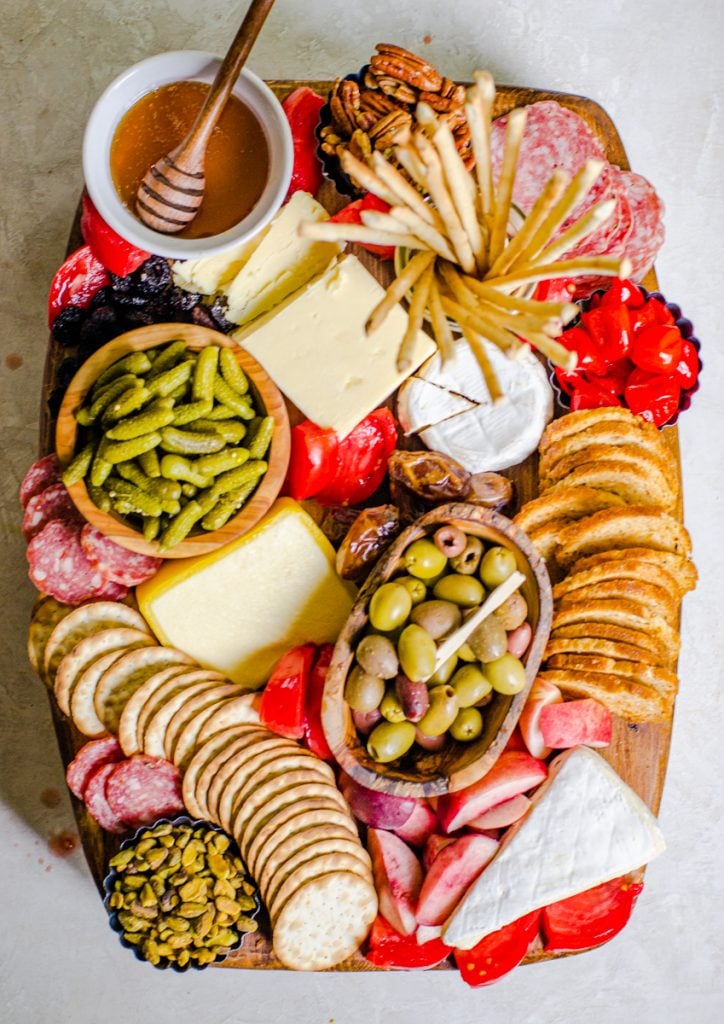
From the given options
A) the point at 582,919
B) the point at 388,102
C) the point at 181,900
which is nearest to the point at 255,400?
the point at 388,102

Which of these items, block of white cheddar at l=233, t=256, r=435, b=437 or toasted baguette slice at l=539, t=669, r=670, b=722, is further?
block of white cheddar at l=233, t=256, r=435, b=437

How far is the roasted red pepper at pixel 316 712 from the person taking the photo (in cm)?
177

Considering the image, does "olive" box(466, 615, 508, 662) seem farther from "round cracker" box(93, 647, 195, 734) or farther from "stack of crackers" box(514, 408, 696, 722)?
"round cracker" box(93, 647, 195, 734)

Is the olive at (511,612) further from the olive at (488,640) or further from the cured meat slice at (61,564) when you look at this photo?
the cured meat slice at (61,564)

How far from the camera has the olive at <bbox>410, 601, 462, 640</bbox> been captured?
164cm

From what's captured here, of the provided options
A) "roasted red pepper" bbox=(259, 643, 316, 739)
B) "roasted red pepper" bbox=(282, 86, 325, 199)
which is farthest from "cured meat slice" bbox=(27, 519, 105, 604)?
"roasted red pepper" bbox=(282, 86, 325, 199)

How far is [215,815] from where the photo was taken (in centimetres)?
179

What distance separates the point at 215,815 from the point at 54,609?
21.0 inches

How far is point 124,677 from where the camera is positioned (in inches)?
73.2

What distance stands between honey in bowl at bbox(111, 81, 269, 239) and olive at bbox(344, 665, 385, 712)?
0.88 metres

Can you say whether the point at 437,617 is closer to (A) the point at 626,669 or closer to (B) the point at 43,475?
(A) the point at 626,669

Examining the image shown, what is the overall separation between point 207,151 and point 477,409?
720 mm

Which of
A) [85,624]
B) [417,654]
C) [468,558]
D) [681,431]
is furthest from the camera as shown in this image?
[681,431]

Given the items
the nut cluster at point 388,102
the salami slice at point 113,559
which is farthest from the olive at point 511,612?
the nut cluster at point 388,102
